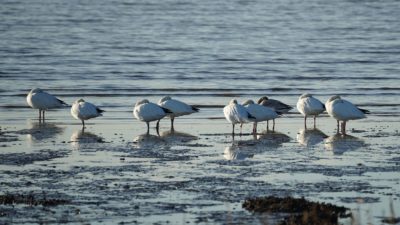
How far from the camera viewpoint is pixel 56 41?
157ft

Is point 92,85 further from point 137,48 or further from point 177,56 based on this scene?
point 137,48

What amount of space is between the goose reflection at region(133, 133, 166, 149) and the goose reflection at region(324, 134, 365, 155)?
2937 mm

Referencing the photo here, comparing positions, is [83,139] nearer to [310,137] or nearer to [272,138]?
[272,138]

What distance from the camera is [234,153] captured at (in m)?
15.8

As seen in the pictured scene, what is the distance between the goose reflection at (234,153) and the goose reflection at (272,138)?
71cm

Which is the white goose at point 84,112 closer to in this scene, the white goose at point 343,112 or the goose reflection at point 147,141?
the goose reflection at point 147,141

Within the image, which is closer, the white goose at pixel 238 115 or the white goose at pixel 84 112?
the white goose at pixel 238 115

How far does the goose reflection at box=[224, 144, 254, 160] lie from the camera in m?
15.4

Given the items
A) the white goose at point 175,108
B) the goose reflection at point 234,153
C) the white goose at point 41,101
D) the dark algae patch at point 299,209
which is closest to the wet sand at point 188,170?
the goose reflection at point 234,153

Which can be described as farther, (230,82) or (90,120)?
(230,82)

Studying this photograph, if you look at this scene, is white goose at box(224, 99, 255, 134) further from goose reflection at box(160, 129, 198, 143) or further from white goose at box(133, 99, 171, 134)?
white goose at box(133, 99, 171, 134)

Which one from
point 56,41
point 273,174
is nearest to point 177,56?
point 56,41

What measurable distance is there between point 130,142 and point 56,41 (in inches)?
1235

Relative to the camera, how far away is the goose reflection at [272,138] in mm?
16984
